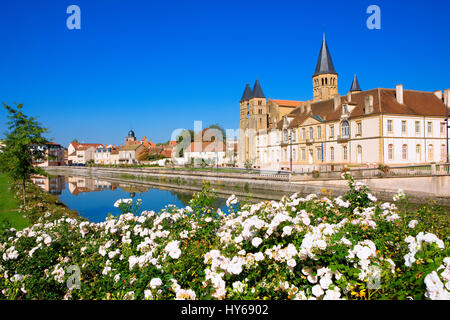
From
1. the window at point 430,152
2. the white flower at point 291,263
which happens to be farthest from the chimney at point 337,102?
the white flower at point 291,263

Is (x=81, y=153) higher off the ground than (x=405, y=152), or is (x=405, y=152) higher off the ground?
(x=81, y=153)

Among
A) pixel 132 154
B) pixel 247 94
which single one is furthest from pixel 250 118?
pixel 132 154

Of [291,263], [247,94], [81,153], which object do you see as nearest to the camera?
[291,263]

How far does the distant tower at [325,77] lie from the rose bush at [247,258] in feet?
195

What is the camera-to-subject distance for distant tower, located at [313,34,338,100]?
199 ft

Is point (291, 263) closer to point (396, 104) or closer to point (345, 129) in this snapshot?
point (396, 104)

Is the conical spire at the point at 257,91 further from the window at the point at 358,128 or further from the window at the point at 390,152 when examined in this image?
the window at the point at 390,152

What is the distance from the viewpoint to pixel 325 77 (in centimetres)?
6062

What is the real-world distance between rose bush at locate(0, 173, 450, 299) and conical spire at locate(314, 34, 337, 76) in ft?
198

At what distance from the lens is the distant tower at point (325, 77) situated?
60594mm

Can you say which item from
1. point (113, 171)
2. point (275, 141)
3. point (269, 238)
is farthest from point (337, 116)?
point (113, 171)

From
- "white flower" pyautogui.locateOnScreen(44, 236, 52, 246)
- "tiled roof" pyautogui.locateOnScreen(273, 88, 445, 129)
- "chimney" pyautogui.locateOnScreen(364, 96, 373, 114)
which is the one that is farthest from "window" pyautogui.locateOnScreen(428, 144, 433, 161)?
"white flower" pyautogui.locateOnScreen(44, 236, 52, 246)

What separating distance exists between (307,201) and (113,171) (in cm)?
6376

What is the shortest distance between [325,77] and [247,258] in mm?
62926
